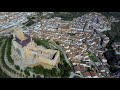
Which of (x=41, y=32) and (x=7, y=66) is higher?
(x=41, y=32)
